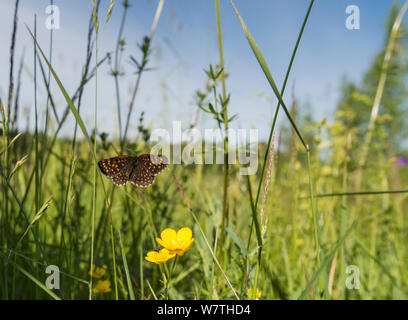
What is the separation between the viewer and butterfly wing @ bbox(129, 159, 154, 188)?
2.80 feet

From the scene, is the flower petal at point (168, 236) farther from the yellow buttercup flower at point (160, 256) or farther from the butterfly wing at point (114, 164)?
the butterfly wing at point (114, 164)

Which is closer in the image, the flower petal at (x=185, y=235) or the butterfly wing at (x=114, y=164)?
the flower petal at (x=185, y=235)

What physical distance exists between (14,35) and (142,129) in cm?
51

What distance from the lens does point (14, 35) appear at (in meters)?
0.92

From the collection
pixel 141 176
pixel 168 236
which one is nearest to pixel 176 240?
pixel 168 236

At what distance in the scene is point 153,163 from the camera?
90 centimetres

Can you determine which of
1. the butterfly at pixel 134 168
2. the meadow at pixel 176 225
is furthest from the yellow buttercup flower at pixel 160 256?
the butterfly at pixel 134 168

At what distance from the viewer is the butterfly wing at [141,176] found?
0.85 metres

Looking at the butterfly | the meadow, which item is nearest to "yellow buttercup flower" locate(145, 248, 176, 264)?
the meadow

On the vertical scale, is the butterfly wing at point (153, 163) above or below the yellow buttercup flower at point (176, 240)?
above

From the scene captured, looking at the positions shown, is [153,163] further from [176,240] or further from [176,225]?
[176,225]

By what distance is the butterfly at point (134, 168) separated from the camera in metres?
0.85

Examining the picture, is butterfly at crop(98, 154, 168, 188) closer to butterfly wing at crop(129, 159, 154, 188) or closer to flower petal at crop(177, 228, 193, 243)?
butterfly wing at crop(129, 159, 154, 188)

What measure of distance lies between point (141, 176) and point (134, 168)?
0.03m
